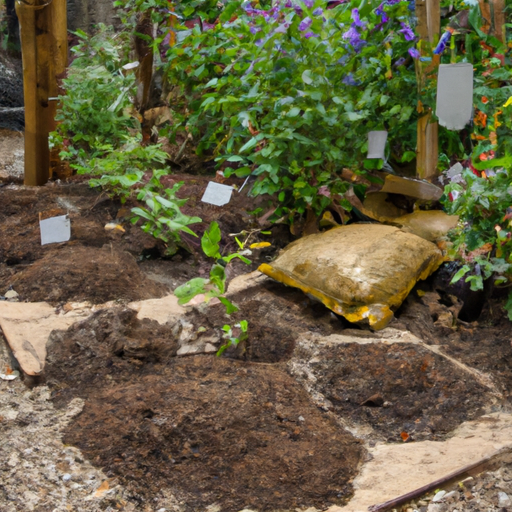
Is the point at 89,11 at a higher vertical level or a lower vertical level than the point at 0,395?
higher

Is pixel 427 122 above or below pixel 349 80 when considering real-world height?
below

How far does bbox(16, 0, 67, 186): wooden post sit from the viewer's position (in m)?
3.98

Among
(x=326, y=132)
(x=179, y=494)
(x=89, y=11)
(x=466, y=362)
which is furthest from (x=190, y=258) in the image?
(x=89, y=11)

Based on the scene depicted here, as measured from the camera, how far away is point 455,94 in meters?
2.45

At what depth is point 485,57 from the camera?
266 centimetres

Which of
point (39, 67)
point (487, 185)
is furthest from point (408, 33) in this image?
point (39, 67)

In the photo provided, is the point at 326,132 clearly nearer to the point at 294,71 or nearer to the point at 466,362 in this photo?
the point at 294,71

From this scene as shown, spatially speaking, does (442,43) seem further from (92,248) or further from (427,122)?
(92,248)

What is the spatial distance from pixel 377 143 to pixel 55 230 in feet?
5.34

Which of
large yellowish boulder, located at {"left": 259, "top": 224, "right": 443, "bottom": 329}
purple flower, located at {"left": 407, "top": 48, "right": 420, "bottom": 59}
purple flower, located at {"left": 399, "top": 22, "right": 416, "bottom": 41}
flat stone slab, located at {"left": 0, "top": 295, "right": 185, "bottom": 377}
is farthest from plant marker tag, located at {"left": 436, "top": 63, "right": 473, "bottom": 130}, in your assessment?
flat stone slab, located at {"left": 0, "top": 295, "right": 185, "bottom": 377}

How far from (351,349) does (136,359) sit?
2.41ft

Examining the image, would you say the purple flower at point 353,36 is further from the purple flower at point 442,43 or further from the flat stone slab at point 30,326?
the flat stone slab at point 30,326

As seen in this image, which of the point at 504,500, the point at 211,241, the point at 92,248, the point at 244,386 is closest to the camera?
the point at 504,500

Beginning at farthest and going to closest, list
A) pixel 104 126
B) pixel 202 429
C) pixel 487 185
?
pixel 104 126 → pixel 487 185 → pixel 202 429
